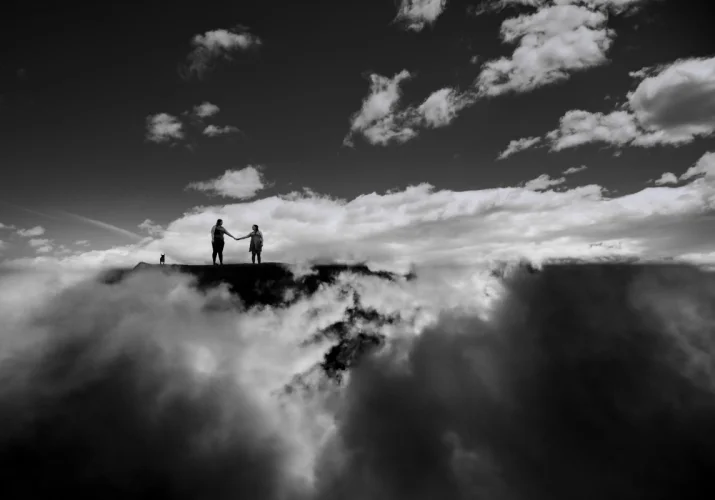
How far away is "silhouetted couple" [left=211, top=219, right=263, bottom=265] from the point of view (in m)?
20.0

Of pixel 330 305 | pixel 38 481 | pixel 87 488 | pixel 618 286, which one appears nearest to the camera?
pixel 38 481

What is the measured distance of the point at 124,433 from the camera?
2542 centimetres

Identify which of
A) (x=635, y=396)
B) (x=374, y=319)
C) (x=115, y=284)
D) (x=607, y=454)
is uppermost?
(x=115, y=284)

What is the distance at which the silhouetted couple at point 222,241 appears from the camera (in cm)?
1998

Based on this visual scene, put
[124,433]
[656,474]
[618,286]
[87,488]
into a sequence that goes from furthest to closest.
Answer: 1. [618,286]
2. [656,474]
3. [124,433]
4. [87,488]

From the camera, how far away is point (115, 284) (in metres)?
26.2

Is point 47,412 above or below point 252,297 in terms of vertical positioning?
below

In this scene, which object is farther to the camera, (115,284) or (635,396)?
(635,396)

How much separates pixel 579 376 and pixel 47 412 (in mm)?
54323

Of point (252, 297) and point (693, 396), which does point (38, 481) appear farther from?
point (693, 396)

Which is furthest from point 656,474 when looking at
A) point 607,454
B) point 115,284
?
point 115,284

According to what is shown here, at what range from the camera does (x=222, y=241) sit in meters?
20.2

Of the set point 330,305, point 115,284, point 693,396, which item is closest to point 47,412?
point 115,284

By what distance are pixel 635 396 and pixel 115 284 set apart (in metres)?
55.8
